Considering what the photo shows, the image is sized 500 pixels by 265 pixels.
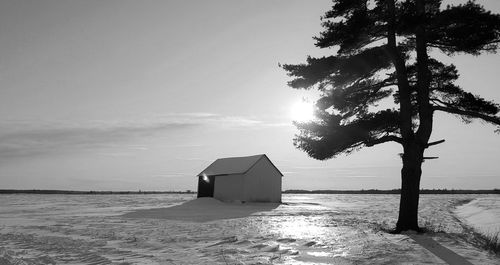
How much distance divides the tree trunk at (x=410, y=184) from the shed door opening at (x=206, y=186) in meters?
31.4

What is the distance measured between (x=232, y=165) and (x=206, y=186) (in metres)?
4.23

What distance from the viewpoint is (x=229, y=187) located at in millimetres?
42156

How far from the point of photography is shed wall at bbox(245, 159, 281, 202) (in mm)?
41312

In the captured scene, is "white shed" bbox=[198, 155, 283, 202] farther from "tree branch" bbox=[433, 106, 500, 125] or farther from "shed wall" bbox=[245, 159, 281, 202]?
"tree branch" bbox=[433, 106, 500, 125]

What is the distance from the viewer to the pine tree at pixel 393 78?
587 inches

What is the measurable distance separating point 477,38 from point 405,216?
24.0 feet

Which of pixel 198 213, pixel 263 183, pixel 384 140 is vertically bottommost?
pixel 198 213

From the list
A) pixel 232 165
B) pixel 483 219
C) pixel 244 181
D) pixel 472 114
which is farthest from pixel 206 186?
pixel 472 114

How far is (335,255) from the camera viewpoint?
392 inches

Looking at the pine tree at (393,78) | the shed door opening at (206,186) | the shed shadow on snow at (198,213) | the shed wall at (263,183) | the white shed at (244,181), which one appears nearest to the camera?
the pine tree at (393,78)

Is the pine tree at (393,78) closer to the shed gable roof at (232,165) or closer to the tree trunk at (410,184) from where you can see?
the tree trunk at (410,184)

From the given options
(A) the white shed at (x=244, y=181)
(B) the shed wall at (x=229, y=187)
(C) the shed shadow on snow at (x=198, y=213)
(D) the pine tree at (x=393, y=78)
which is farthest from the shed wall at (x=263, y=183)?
(D) the pine tree at (x=393, y=78)

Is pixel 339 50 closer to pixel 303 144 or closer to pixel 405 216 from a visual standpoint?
pixel 303 144

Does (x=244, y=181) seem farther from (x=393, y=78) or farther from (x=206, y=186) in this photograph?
(x=393, y=78)
